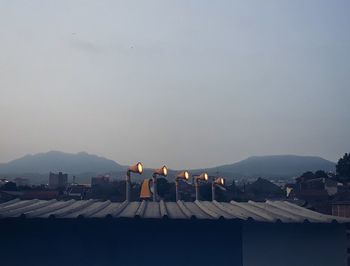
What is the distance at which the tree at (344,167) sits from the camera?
48.7 metres

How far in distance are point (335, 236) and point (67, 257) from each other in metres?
5.46

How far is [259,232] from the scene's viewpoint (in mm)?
8891

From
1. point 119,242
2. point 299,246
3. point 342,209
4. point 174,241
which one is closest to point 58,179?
point 342,209

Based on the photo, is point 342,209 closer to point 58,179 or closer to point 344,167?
point 344,167

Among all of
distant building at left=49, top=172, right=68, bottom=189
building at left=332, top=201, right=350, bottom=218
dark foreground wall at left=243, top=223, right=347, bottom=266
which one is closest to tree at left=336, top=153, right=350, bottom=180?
building at left=332, top=201, right=350, bottom=218

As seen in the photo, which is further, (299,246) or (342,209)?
(342,209)

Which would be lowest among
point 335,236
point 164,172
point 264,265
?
point 264,265

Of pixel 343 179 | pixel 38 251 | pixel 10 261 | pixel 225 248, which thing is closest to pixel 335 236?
pixel 225 248

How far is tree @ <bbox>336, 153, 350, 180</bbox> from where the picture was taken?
4869 cm

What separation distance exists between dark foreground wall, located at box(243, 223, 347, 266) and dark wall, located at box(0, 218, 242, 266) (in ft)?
1.27

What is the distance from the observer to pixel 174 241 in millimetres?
8883

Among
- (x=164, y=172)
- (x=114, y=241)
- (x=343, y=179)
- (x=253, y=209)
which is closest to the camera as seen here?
(x=114, y=241)

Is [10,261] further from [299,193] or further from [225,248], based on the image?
[299,193]

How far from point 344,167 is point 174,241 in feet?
148
